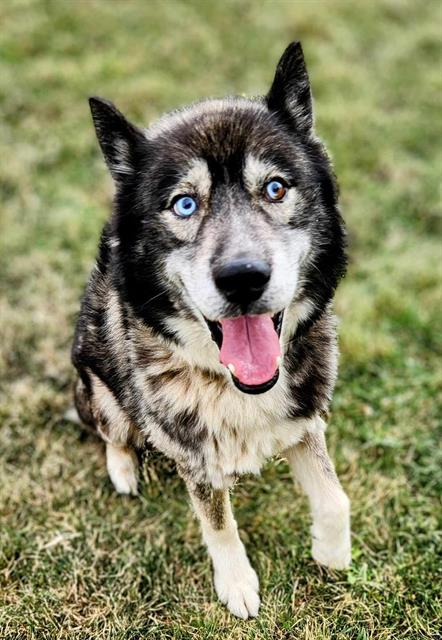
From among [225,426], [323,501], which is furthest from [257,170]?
[323,501]

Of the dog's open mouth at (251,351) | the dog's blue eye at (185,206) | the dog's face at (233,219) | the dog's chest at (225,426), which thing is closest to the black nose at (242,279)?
the dog's face at (233,219)

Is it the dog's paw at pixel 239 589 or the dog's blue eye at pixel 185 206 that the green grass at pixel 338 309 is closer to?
the dog's paw at pixel 239 589

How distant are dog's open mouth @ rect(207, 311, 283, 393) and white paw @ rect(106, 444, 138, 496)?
4.05 feet

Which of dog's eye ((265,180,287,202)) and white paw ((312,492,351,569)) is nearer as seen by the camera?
dog's eye ((265,180,287,202))

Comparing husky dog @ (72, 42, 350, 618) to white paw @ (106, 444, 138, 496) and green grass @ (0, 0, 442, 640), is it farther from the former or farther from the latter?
white paw @ (106, 444, 138, 496)

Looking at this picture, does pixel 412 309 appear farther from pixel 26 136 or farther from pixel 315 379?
pixel 26 136

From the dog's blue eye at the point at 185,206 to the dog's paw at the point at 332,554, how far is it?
5.31ft

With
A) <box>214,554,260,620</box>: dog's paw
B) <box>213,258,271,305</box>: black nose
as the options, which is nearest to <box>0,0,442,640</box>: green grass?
<box>214,554,260,620</box>: dog's paw

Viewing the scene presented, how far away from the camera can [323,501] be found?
288 centimetres

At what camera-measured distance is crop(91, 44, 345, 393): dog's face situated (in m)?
2.32

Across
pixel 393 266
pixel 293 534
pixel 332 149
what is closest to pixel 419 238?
pixel 393 266

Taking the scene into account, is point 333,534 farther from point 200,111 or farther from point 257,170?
point 200,111

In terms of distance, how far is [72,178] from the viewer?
5.87m

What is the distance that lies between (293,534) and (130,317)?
4.48 ft
